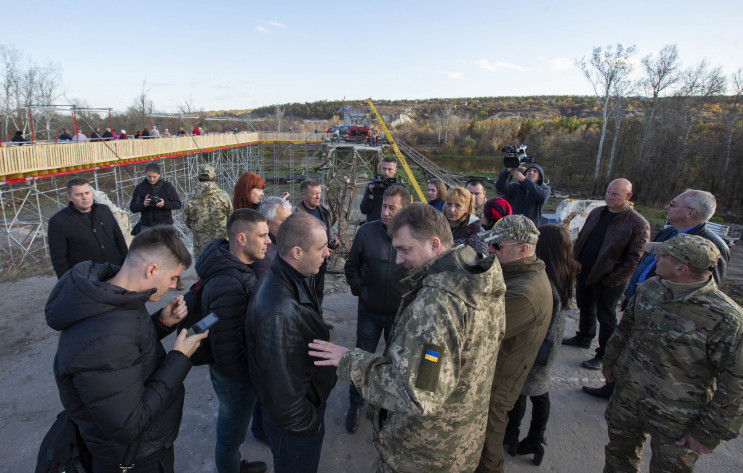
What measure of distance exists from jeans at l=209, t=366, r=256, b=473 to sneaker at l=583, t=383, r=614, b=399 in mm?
3120

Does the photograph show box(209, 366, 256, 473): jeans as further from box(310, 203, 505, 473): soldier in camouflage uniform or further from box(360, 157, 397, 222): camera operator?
box(360, 157, 397, 222): camera operator

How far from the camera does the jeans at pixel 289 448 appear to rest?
188 cm

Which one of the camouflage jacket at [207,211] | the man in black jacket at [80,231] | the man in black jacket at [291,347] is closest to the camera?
the man in black jacket at [291,347]

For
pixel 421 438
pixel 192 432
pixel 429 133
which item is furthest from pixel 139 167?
pixel 429 133

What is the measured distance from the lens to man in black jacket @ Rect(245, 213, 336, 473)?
5.50 feet

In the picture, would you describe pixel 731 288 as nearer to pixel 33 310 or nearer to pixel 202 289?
pixel 202 289

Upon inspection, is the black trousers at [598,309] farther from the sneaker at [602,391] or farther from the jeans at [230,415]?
the jeans at [230,415]

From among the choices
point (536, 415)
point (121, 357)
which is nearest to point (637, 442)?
point (536, 415)

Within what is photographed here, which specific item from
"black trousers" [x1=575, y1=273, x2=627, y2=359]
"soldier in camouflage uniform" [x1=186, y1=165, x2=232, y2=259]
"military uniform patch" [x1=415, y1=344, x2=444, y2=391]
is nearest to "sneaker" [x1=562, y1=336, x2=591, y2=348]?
"black trousers" [x1=575, y1=273, x2=627, y2=359]

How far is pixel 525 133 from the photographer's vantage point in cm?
4078

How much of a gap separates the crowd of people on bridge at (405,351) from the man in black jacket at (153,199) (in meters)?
3.32

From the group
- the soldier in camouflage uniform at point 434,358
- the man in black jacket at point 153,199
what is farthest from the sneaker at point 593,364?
the man in black jacket at point 153,199

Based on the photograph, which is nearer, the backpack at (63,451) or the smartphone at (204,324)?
the backpack at (63,451)

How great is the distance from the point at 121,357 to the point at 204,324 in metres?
0.41
